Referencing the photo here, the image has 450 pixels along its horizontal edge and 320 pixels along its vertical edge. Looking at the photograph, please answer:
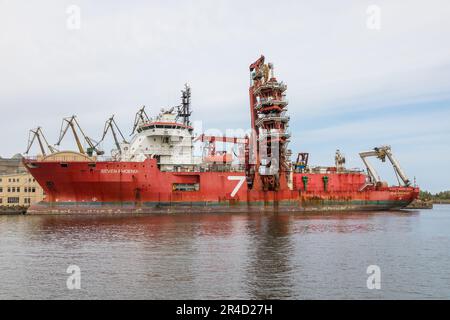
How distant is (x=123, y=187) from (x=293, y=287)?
29486 mm

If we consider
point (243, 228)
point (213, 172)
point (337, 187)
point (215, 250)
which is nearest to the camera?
point (215, 250)

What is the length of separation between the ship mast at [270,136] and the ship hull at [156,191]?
4.56ft

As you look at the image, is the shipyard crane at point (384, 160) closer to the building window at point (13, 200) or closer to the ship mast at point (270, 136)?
the ship mast at point (270, 136)

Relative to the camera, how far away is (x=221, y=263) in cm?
1761

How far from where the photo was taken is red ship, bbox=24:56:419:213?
40.5 m

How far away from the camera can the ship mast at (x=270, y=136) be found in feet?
154

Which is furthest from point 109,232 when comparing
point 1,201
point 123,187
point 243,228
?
point 1,201

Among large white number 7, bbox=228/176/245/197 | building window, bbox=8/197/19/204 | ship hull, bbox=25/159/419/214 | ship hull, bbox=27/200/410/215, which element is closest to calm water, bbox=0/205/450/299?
ship hull, bbox=25/159/419/214

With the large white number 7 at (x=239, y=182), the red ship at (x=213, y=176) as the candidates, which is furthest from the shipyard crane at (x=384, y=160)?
the large white number 7 at (x=239, y=182)

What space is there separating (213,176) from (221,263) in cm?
2728

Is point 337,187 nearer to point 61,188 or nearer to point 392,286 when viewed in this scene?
point 61,188

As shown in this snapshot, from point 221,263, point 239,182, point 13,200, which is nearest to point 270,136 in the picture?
point 239,182

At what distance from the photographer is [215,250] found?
67.4ft

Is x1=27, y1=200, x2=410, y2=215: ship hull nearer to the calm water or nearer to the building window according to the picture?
the calm water
